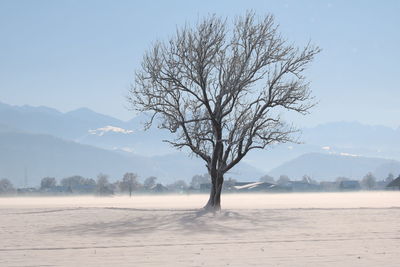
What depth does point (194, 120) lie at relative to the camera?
30.5 m

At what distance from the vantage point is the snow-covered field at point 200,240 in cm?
1216

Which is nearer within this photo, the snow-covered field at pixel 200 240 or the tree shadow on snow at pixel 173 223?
the snow-covered field at pixel 200 240

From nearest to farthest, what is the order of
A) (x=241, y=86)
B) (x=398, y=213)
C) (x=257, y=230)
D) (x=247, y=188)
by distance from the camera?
1. (x=257, y=230)
2. (x=398, y=213)
3. (x=241, y=86)
4. (x=247, y=188)

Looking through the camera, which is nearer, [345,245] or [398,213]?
[345,245]

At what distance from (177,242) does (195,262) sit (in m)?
3.63

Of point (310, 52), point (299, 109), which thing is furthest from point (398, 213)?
point (310, 52)

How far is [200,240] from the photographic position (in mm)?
15984

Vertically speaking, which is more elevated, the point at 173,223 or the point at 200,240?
the point at 173,223

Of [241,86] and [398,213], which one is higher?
[241,86]

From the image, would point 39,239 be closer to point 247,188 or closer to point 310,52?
point 310,52

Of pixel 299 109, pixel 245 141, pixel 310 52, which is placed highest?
pixel 310 52

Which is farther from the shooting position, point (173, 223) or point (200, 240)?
point (173, 223)

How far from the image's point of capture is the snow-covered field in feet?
39.9

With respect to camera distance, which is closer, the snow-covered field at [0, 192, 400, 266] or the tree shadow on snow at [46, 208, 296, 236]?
the snow-covered field at [0, 192, 400, 266]
